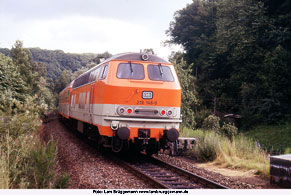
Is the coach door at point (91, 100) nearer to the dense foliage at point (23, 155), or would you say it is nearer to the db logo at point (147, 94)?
the dense foliage at point (23, 155)

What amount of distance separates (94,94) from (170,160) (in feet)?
10.9

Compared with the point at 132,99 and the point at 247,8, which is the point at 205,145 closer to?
the point at 132,99

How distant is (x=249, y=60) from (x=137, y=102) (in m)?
23.1

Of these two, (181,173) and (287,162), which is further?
(181,173)

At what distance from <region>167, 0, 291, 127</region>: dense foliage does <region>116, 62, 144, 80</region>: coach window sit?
1071 cm

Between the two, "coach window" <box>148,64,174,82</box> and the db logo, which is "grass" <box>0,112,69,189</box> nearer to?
the db logo

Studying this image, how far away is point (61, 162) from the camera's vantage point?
10031 millimetres

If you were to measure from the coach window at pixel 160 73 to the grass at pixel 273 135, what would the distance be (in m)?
13.4

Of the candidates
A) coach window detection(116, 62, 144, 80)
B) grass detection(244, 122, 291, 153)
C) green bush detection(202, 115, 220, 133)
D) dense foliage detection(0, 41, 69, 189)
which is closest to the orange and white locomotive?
coach window detection(116, 62, 144, 80)

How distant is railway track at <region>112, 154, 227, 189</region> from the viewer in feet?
23.0

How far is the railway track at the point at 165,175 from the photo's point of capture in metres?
7.00

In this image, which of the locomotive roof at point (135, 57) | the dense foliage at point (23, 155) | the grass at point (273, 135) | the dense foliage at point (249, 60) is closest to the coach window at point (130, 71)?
the locomotive roof at point (135, 57)

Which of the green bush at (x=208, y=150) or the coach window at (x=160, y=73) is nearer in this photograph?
the coach window at (x=160, y=73)

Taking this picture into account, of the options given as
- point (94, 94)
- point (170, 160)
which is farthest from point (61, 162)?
point (170, 160)
